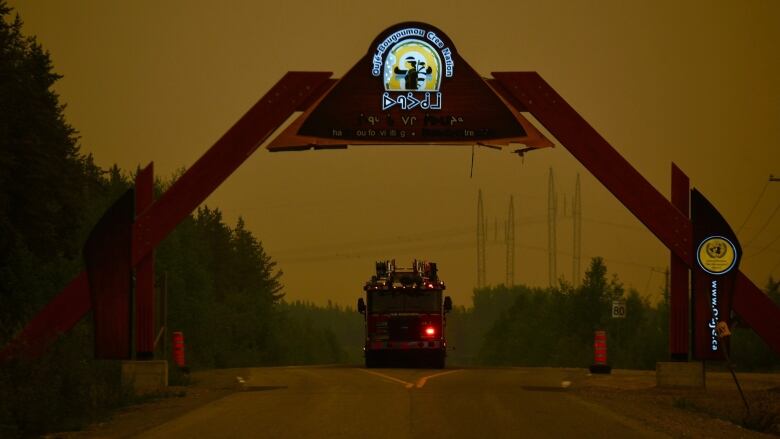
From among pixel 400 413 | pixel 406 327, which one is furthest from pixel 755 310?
pixel 406 327

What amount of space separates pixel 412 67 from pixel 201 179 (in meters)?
5.60

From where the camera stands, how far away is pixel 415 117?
29.0m

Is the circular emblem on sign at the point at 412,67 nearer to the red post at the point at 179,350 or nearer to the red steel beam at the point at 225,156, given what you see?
the red steel beam at the point at 225,156

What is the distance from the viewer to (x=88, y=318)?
1720 inches

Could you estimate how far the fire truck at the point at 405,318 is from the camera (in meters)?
40.1

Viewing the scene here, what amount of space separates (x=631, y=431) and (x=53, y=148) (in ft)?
140

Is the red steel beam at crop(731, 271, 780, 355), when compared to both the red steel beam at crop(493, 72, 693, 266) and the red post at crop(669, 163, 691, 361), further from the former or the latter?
the red steel beam at crop(493, 72, 693, 266)

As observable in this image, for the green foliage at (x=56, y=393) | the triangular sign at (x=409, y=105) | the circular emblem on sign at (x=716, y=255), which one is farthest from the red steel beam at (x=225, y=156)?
the circular emblem on sign at (x=716, y=255)

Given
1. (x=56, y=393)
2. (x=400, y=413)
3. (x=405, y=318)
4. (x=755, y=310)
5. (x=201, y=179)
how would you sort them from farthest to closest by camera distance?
(x=405, y=318) < (x=755, y=310) < (x=201, y=179) < (x=56, y=393) < (x=400, y=413)

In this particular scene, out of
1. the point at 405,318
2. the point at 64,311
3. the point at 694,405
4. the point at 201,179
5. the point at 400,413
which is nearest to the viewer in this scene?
the point at 400,413

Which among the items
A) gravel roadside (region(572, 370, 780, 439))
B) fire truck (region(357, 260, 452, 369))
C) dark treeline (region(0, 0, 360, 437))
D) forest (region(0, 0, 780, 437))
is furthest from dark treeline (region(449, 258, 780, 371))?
gravel roadside (region(572, 370, 780, 439))

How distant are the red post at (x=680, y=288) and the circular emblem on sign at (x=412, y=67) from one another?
241 inches

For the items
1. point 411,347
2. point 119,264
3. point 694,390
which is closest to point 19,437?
point 119,264

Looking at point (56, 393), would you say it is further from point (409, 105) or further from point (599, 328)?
point (599, 328)
